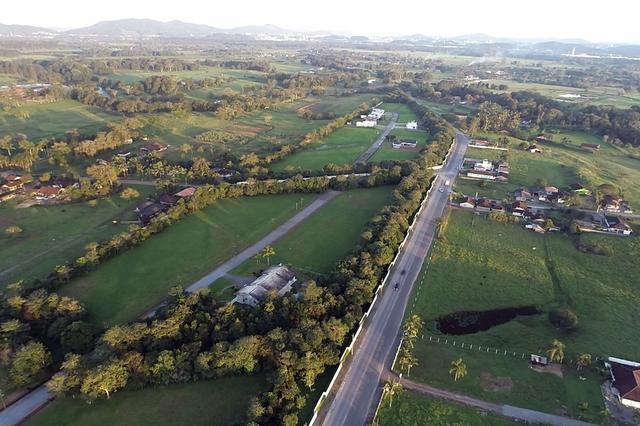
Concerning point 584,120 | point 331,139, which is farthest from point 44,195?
point 584,120

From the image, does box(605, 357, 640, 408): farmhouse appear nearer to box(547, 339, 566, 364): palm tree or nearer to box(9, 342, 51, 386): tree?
box(547, 339, 566, 364): palm tree

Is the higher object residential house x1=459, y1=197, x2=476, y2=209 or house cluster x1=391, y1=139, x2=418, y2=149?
house cluster x1=391, y1=139, x2=418, y2=149

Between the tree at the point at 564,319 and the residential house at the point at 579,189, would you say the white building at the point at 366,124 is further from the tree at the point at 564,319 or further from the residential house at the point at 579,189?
the tree at the point at 564,319

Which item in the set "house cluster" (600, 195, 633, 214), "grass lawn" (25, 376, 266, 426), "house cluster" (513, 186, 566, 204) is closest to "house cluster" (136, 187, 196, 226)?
"grass lawn" (25, 376, 266, 426)

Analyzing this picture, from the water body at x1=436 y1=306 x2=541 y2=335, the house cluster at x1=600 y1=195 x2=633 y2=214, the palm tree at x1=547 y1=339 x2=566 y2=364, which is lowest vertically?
the water body at x1=436 y1=306 x2=541 y2=335

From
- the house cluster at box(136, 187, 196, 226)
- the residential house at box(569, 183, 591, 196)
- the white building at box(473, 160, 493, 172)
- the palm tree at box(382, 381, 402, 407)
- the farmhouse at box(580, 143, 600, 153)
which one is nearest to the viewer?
the palm tree at box(382, 381, 402, 407)

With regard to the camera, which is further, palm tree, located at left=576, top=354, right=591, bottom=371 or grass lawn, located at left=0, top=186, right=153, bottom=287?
grass lawn, located at left=0, top=186, right=153, bottom=287

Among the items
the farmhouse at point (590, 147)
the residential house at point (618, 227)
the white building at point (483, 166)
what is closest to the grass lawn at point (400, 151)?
the white building at point (483, 166)
